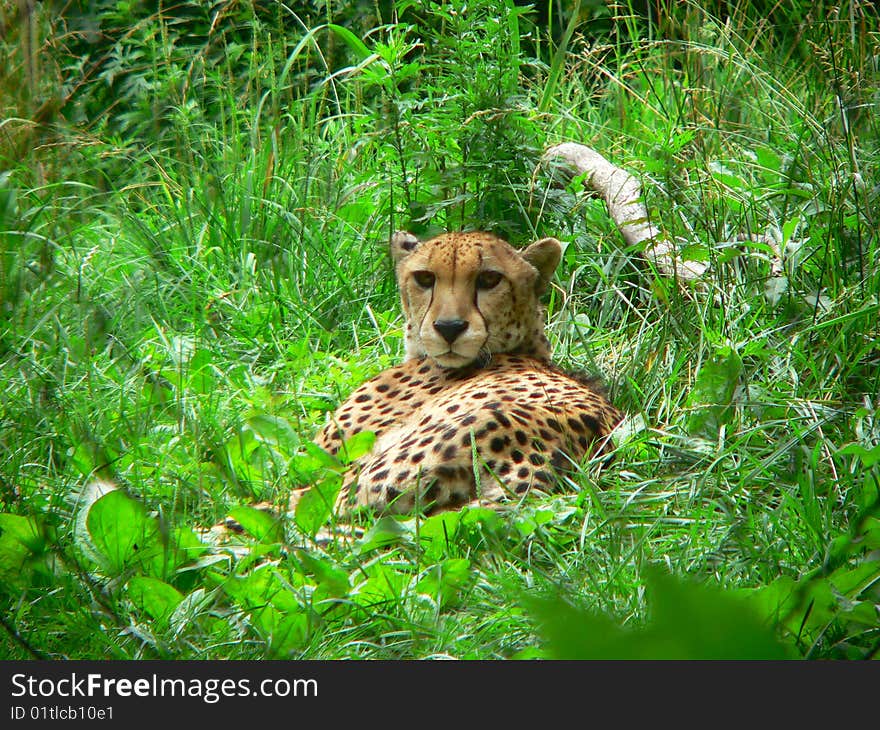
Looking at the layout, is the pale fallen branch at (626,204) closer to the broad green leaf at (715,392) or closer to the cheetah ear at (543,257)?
the cheetah ear at (543,257)

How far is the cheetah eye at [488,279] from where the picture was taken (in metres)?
3.64

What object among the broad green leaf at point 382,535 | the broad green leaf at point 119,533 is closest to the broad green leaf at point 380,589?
the broad green leaf at point 382,535

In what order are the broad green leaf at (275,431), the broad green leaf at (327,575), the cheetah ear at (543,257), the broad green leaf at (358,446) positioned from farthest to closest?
1. the cheetah ear at (543,257)
2. the broad green leaf at (275,431)
3. the broad green leaf at (358,446)
4. the broad green leaf at (327,575)

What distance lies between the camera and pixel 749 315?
12.6 ft

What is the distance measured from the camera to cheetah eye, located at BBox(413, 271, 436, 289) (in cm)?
370

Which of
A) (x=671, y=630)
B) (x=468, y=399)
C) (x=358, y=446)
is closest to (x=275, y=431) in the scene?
(x=358, y=446)

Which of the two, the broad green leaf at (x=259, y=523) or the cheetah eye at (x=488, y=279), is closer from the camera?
the broad green leaf at (x=259, y=523)

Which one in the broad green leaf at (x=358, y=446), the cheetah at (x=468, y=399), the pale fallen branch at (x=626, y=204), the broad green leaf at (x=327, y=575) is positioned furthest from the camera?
the pale fallen branch at (x=626, y=204)

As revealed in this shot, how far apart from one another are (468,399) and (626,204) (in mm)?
1351

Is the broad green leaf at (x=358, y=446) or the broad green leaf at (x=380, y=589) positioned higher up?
the broad green leaf at (x=380, y=589)

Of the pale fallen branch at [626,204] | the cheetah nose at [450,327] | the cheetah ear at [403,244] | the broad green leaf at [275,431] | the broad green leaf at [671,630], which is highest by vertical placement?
the broad green leaf at [671,630]

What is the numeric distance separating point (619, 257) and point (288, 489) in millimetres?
2112

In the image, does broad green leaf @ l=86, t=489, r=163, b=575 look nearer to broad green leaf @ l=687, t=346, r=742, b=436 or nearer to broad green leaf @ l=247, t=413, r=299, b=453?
broad green leaf @ l=247, t=413, r=299, b=453

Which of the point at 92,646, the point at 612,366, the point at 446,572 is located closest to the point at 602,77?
the point at 612,366
